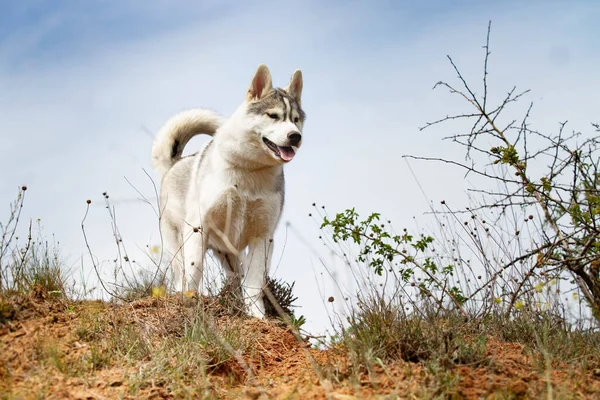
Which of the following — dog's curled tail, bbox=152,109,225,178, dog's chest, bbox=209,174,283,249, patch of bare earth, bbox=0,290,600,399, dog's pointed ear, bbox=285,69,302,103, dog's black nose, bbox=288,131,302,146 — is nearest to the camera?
patch of bare earth, bbox=0,290,600,399

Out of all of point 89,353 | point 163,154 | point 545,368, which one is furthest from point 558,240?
point 163,154

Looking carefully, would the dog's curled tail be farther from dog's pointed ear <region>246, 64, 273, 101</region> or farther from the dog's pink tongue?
the dog's pink tongue

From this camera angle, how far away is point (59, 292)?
623 cm

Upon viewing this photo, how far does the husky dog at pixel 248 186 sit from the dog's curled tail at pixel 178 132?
1235 millimetres

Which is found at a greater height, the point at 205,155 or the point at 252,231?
the point at 205,155

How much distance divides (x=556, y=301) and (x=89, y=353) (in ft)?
13.3

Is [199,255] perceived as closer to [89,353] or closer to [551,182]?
→ [89,353]

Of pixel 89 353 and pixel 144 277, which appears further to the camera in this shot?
pixel 144 277

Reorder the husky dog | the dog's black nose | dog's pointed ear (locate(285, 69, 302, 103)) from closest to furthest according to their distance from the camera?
the dog's black nose, the husky dog, dog's pointed ear (locate(285, 69, 302, 103))

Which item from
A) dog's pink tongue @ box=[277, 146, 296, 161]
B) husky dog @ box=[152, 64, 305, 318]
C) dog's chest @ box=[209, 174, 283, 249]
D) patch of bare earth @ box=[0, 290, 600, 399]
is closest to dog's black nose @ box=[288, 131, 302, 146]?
husky dog @ box=[152, 64, 305, 318]

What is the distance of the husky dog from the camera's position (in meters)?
7.38

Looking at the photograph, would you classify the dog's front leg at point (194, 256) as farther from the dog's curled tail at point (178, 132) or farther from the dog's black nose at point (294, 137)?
the dog's curled tail at point (178, 132)

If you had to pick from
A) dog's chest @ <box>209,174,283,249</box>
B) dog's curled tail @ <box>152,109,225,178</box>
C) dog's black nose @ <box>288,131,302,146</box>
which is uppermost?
dog's curled tail @ <box>152,109,225,178</box>

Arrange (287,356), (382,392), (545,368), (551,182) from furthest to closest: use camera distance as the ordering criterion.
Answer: (551,182) < (287,356) < (545,368) < (382,392)
